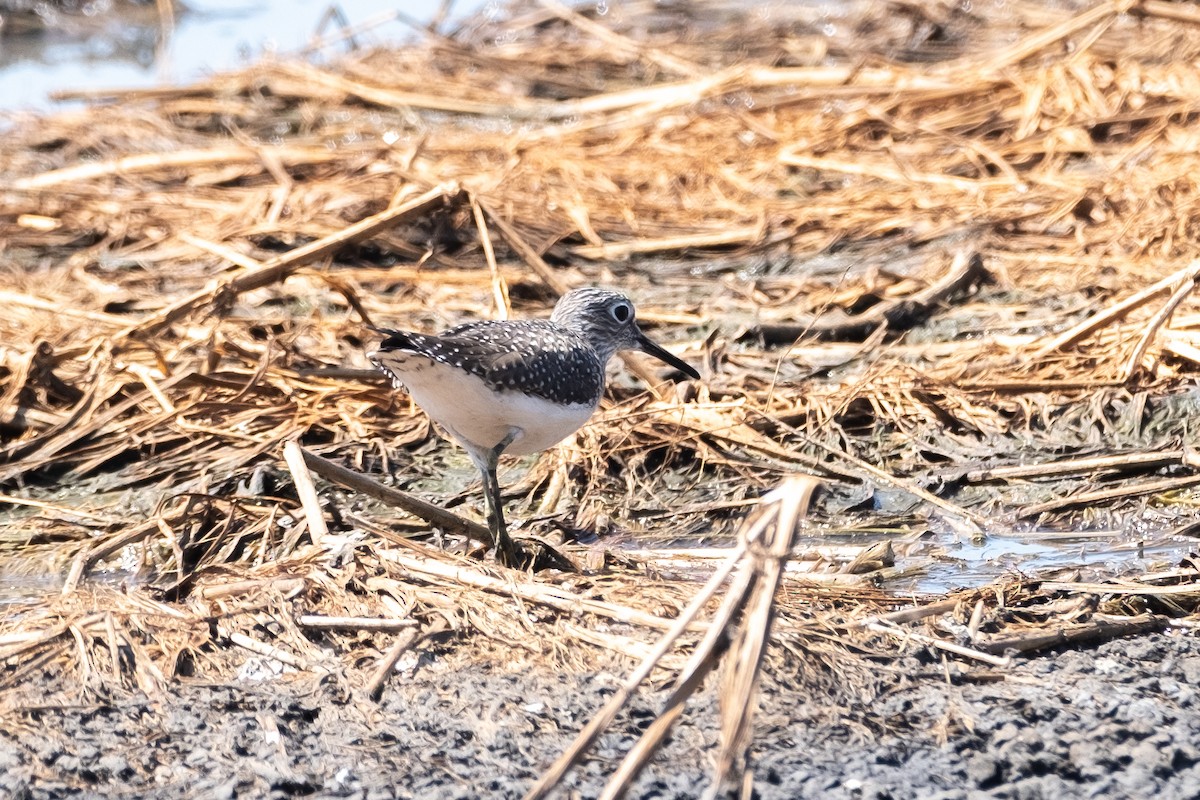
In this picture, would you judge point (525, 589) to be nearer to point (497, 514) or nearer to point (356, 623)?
point (356, 623)

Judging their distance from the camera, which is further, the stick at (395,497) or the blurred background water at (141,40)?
the blurred background water at (141,40)

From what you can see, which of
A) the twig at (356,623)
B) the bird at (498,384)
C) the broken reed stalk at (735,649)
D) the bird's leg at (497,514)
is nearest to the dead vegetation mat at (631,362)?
the twig at (356,623)

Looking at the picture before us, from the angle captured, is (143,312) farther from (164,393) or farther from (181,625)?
(181,625)

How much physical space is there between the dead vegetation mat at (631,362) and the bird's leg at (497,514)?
13cm

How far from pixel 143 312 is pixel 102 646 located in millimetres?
4474

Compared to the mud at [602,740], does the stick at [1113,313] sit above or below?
above

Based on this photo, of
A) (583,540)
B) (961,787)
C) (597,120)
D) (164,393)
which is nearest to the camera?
(961,787)

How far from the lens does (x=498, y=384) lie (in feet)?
17.9

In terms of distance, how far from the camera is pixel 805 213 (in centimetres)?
983

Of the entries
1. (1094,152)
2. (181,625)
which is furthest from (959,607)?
(1094,152)

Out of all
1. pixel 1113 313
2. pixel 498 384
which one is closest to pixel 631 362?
pixel 498 384

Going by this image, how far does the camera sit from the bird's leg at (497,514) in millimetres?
5570

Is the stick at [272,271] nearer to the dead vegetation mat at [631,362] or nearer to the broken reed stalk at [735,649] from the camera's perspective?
the dead vegetation mat at [631,362]

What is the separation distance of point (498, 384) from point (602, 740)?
67.2 inches
